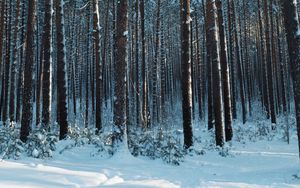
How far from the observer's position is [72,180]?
5.72 meters

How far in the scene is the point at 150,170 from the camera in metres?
7.86

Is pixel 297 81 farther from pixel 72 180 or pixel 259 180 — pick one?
pixel 72 180

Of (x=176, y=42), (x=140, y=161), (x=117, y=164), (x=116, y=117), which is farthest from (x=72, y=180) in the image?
(x=176, y=42)

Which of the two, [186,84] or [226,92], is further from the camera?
[226,92]

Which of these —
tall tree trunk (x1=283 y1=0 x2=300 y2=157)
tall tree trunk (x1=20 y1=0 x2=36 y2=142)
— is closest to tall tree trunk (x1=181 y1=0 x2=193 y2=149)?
tall tree trunk (x1=283 y1=0 x2=300 y2=157)

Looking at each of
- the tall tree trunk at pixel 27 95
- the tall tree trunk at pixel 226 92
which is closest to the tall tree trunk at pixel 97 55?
the tall tree trunk at pixel 226 92

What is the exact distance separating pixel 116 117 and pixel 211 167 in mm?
2590

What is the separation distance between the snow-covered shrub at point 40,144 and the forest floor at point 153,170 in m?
0.19

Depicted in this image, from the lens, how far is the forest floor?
573cm

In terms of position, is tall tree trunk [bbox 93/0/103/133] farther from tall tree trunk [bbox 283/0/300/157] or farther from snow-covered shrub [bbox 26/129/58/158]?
tall tree trunk [bbox 283/0/300/157]

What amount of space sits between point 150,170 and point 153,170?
0.07 m

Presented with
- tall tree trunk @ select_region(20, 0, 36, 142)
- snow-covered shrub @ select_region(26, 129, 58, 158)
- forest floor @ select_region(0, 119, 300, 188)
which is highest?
tall tree trunk @ select_region(20, 0, 36, 142)

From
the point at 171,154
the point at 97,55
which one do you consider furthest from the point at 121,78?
the point at 97,55

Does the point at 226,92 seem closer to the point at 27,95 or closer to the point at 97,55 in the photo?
the point at 97,55
